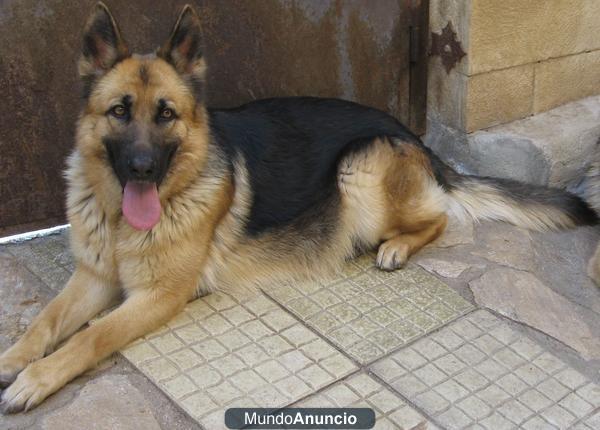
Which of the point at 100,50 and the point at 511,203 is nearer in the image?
the point at 100,50

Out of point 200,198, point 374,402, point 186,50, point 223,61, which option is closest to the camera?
point 374,402

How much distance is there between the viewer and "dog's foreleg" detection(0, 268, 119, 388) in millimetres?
3467

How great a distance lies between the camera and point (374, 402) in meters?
3.42

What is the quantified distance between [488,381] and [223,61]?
8.40 feet

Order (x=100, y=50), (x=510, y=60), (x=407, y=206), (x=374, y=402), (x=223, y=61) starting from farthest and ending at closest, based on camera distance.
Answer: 1. (x=510, y=60)
2. (x=223, y=61)
3. (x=407, y=206)
4. (x=100, y=50)
5. (x=374, y=402)

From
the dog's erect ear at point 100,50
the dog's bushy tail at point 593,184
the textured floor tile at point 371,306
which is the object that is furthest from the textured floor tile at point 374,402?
the dog's bushy tail at point 593,184

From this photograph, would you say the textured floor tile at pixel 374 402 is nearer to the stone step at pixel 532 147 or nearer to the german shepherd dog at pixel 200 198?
the german shepherd dog at pixel 200 198

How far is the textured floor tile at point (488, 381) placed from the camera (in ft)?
11.1

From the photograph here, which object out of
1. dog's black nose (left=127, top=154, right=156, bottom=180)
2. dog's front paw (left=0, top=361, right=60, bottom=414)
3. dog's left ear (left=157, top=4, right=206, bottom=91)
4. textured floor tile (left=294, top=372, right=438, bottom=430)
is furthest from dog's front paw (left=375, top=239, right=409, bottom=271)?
dog's front paw (left=0, top=361, right=60, bottom=414)

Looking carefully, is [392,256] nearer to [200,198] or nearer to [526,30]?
[200,198]

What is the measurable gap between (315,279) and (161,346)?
1036 mm

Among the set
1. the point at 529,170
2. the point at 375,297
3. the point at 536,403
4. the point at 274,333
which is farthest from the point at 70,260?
the point at 529,170

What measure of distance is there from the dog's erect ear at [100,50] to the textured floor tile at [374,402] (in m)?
1.82

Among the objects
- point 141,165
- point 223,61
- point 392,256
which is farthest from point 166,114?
point 392,256
